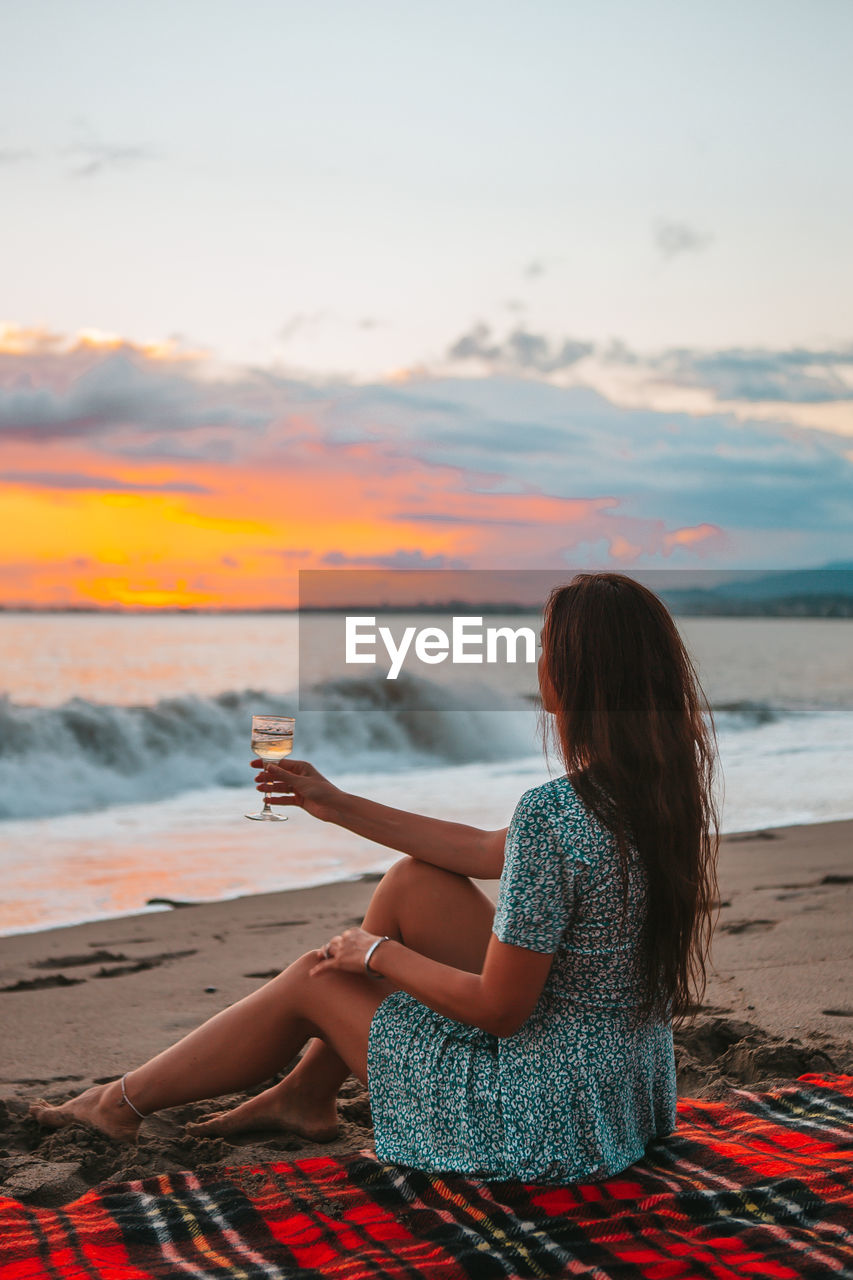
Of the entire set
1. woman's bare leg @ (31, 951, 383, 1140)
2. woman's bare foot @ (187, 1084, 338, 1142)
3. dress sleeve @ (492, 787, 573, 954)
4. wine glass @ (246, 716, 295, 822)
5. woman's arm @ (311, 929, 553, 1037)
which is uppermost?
wine glass @ (246, 716, 295, 822)

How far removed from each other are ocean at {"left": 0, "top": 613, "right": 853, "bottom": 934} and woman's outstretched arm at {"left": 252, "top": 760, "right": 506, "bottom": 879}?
75cm

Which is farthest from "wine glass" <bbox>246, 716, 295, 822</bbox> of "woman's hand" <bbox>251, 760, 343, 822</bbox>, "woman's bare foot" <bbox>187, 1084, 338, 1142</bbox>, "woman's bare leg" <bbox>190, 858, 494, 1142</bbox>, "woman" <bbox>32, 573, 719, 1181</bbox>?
"woman's bare foot" <bbox>187, 1084, 338, 1142</bbox>

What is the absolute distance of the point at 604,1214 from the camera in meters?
2.24

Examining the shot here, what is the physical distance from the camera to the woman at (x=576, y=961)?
211 cm

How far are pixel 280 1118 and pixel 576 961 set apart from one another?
47.0 inches

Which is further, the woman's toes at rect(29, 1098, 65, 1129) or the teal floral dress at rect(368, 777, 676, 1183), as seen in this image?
the woman's toes at rect(29, 1098, 65, 1129)

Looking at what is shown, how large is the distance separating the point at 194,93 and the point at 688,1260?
10.9 meters

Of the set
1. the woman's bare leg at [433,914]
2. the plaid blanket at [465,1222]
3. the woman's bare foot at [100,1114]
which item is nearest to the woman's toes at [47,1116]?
the woman's bare foot at [100,1114]

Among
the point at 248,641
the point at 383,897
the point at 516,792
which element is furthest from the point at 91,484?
the point at 383,897

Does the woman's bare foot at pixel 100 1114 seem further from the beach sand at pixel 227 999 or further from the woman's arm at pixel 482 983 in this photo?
the woman's arm at pixel 482 983

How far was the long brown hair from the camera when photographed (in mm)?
2158

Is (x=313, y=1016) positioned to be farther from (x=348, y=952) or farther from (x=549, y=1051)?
(x=549, y=1051)

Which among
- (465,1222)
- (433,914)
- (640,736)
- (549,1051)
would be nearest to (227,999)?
(433,914)

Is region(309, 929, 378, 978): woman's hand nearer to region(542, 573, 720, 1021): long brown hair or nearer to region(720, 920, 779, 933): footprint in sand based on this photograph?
region(542, 573, 720, 1021): long brown hair
